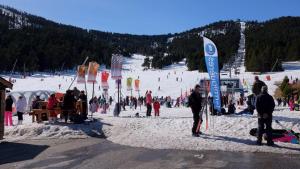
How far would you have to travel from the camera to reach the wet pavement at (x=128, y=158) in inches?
348

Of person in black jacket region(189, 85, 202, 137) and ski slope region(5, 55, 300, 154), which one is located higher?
person in black jacket region(189, 85, 202, 137)

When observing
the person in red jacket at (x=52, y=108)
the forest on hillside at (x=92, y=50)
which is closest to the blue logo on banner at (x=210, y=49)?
the person in red jacket at (x=52, y=108)

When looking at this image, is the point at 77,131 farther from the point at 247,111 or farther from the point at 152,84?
the point at 152,84

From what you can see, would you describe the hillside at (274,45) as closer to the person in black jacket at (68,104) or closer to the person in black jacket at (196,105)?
the person in black jacket at (68,104)

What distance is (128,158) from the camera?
32.1ft

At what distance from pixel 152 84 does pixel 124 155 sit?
63.9 m

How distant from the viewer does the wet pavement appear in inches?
348

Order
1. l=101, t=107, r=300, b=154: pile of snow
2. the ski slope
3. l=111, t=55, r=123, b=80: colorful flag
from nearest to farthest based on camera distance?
l=101, t=107, r=300, b=154: pile of snow < the ski slope < l=111, t=55, r=123, b=80: colorful flag

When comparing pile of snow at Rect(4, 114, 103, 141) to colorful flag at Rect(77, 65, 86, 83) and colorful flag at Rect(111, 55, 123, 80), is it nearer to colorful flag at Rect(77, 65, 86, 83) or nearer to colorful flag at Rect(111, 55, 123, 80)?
colorful flag at Rect(111, 55, 123, 80)

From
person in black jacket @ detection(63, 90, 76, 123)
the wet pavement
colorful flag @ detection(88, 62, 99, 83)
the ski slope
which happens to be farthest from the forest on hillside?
the wet pavement

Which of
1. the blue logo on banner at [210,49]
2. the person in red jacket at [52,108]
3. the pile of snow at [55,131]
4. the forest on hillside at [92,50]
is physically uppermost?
the forest on hillside at [92,50]

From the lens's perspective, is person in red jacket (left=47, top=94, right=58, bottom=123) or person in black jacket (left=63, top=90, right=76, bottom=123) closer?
person in black jacket (left=63, top=90, right=76, bottom=123)

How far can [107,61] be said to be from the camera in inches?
6550

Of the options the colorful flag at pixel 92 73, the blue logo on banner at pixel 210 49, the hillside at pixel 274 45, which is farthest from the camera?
the hillside at pixel 274 45
